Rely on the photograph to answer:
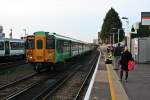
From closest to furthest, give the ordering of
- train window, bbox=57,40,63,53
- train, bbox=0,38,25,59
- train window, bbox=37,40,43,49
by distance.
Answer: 1. train window, bbox=37,40,43,49
2. train window, bbox=57,40,63,53
3. train, bbox=0,38,25,59

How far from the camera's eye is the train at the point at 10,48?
45.5 metres

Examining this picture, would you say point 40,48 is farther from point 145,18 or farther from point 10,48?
point 10,48

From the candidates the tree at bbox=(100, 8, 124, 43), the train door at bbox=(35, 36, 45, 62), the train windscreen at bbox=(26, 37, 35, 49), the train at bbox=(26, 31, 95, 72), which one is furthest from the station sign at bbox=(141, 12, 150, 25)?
the tree at bbox=(100, 8, 124, 43)

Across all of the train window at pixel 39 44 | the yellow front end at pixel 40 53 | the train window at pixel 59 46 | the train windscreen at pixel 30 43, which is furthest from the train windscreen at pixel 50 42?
the train window at pixel 59 46

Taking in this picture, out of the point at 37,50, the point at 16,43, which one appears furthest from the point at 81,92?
the point at 16,43

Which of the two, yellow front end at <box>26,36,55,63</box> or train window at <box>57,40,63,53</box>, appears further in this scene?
train window at <box>57,40,63,53</box>

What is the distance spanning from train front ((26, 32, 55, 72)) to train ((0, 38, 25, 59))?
15.9 meters

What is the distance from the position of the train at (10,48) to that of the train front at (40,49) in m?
15.9

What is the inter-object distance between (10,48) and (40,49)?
20.5m

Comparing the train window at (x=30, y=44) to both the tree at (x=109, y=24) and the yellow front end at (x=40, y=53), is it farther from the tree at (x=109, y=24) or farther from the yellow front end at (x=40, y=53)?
the tree at (x=109, y=24)

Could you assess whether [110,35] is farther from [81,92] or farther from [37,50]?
[81,92]

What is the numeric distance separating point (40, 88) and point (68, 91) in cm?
185

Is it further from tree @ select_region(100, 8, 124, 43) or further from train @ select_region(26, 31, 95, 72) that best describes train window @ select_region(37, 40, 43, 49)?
tree @ select_region(100, 8, 124, 43)

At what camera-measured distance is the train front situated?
28.7 metres
